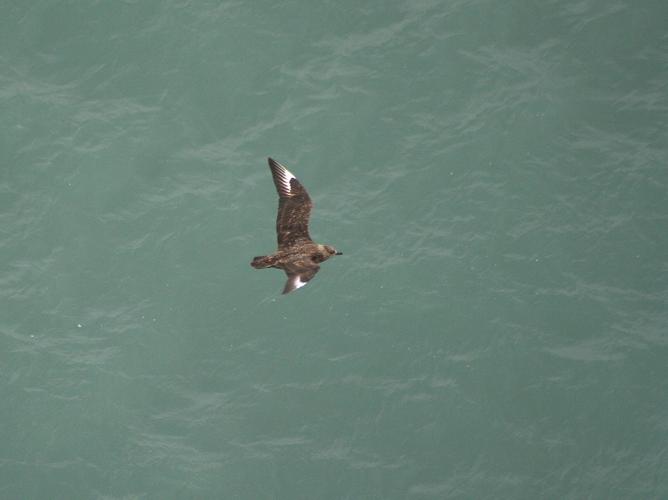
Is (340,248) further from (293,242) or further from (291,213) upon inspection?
(293,242)

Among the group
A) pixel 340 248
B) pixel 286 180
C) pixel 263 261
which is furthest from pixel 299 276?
pixel 340 248

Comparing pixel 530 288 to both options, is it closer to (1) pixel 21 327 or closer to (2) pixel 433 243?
(2) pixel 433 243

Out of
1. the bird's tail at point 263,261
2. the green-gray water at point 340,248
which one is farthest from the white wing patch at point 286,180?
the green-gray water at point 340,248

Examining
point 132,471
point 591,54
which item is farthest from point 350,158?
point 132,471

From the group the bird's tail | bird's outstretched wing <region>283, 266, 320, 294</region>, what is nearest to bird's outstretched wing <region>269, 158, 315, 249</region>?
bird's outstretched wing <region>283, 266, 320, 294</region>

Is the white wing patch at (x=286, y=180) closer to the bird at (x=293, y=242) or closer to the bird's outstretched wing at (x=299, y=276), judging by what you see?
the bird at (x=293, y=242)
